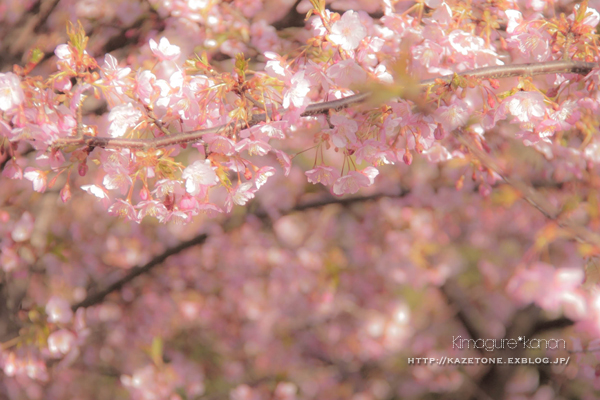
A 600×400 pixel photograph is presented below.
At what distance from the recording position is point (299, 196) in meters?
4.82

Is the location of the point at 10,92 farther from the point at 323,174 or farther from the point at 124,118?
the point at 323,174

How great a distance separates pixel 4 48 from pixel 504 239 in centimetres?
528

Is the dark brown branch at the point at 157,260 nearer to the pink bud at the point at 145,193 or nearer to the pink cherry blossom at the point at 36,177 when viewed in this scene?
the pink cherry blossom at the point at 36,177

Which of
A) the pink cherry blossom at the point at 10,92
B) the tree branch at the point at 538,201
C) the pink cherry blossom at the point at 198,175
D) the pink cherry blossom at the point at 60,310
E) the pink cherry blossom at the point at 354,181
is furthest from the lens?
the pink cherry blossom at the point at 60,310

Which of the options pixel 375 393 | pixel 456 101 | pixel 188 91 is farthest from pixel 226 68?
pixel 375 393

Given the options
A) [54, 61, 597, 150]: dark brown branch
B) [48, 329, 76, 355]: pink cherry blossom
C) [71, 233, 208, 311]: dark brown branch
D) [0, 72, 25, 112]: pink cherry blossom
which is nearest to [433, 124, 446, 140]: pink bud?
[54, 61, 597, 150]: dark brown branch

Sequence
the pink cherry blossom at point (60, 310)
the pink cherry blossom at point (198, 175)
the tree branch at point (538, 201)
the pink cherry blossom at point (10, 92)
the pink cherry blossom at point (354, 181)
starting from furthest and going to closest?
the pink cherry blossom at point (60, 310) → the pink cherry blossom at point (354, 181) → the pink cherry blossom at point (198, 175) → the pink cherry blossom at point (10, 92) → the tree branch at point (538, 201)

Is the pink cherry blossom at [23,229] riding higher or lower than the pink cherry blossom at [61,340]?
higher

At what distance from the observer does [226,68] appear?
308 centimetres

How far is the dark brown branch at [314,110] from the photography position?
1.19 metres

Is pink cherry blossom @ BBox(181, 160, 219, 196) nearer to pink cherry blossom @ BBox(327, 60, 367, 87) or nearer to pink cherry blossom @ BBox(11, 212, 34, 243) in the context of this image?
pink cherry blossom @ BBox(327, 60, 367, 87)

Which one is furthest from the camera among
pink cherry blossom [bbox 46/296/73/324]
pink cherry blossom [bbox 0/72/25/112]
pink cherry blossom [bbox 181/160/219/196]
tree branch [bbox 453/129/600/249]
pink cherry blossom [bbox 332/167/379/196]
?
pink cherry blossom [bbox 46/296/73/324]

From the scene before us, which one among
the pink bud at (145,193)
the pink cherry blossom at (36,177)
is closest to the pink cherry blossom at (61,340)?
the pink cherry blossom at (36,177)

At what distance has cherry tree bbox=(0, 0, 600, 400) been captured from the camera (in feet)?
4.20
